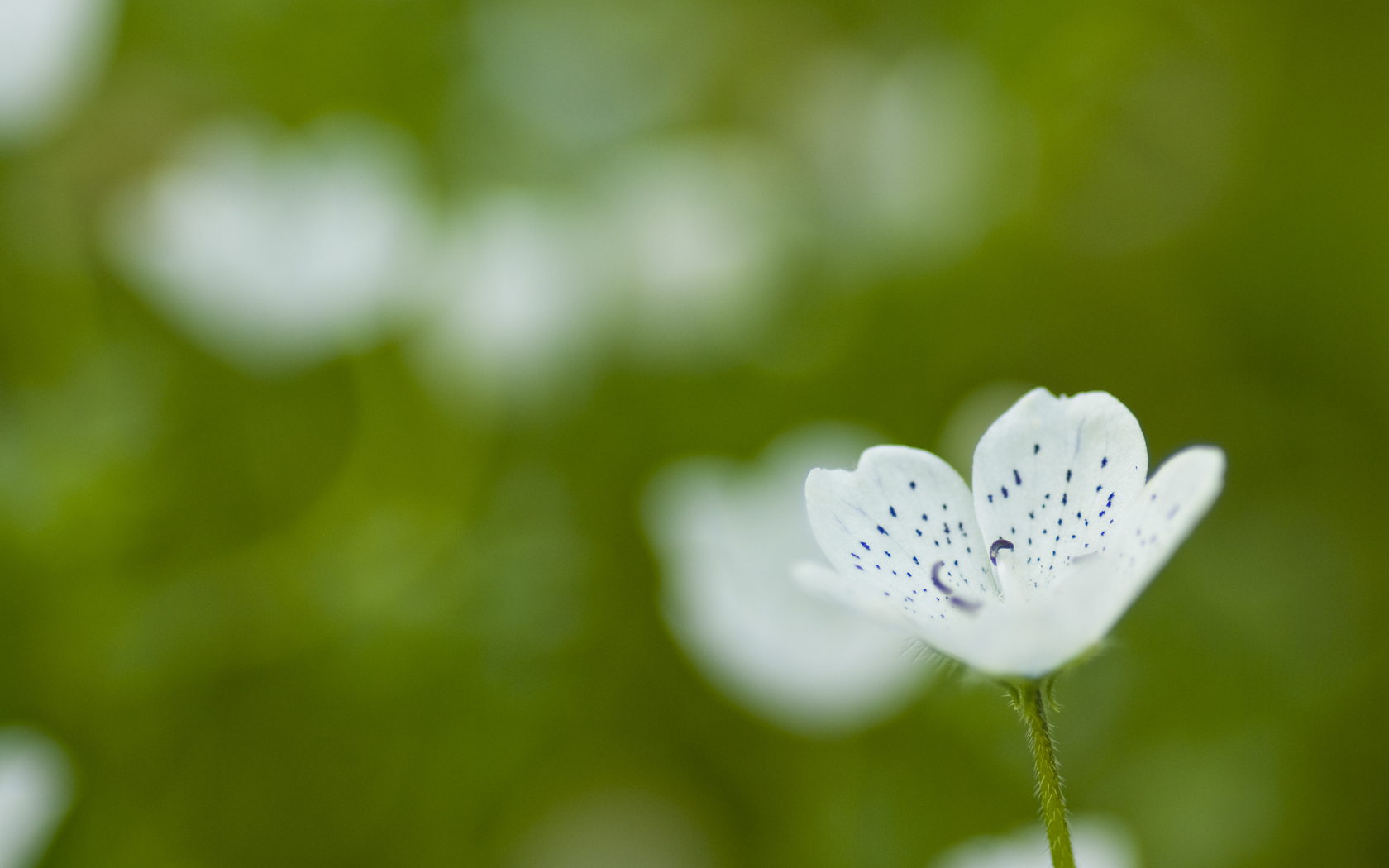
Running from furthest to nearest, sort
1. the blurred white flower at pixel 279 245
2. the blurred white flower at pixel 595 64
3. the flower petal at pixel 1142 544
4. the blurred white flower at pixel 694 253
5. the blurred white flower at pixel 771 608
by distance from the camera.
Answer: the blurred white flower at pixel 595 64 < the blurred white flower at pixel 694 253 < the blurred white flower at pixel 279 245 < the blurred white flower at pixel 771 608 < the flower petal at pixel 1142 544

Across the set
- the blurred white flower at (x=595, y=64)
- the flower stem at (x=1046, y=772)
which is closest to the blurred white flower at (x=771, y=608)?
the flower stem at (x=1046, y=772)

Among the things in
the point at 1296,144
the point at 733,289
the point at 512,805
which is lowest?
the point at 512,805

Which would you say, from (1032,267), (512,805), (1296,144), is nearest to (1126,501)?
(512,805)

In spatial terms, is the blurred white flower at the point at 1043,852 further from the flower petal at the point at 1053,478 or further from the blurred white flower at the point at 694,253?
the blurred white flower at the point at 694,253

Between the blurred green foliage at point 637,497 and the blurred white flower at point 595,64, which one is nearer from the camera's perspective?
the blurred green foliage at point 637,497

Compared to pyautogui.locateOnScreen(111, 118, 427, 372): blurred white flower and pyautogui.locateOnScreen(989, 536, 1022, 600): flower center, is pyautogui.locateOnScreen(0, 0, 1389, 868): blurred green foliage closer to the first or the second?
pyautogui.locateOnScreen(111, 118, 427, 372): blurred white flower

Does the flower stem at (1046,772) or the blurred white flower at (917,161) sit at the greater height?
the blurred white flower at (917,161)

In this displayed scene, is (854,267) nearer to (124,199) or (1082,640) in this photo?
(124,199)
